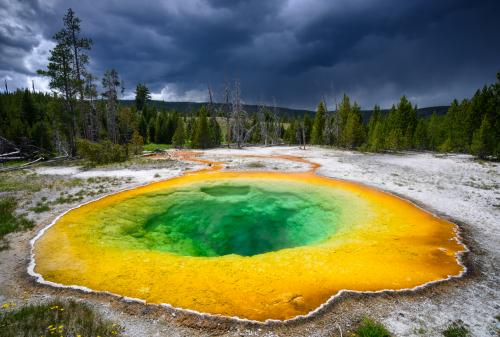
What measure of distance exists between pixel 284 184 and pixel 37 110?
214 ft

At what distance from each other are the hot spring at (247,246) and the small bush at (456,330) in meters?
1.56

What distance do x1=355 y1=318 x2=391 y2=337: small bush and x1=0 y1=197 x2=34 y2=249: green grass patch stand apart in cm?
1125

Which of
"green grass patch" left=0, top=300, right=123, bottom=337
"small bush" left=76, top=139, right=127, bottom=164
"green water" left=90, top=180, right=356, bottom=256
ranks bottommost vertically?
"green water" left=90, top=180, right=356, bottom=256

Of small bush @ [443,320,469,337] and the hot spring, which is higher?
small bush @ [443,320,469,337]

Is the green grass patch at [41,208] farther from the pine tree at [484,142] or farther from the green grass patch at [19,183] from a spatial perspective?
the pine tree at [484,142]

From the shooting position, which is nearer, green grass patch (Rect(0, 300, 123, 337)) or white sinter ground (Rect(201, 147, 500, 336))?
green grass patch (Rect(0, 300, 123, 337))

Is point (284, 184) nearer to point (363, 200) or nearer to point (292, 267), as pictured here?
point (363, 200)

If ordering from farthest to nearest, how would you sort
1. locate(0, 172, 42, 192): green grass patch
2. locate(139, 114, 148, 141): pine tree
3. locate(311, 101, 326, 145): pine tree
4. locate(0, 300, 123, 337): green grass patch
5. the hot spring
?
locate(139, 114, 148, 141): pine tree, locate(311, 101, 326, 145): pine tree, locate(0, 172, 42, 192): green grass patch, the hot spring, locate(0, 300, 123, 337): green grass patch

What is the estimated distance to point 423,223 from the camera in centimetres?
1170

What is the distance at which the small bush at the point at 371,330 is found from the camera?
518cm

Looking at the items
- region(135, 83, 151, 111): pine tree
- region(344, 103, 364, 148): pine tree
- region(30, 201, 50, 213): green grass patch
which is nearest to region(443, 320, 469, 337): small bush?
region(30, 201, 50, 213): green grass patch

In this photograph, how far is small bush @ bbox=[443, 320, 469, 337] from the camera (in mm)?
5230

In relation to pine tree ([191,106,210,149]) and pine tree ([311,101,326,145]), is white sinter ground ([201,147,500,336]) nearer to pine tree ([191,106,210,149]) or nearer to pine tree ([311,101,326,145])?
pine tree ([191,106,210,149])

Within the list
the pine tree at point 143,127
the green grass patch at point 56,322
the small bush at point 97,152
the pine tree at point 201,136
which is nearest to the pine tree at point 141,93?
the pine tree at point 143,127
